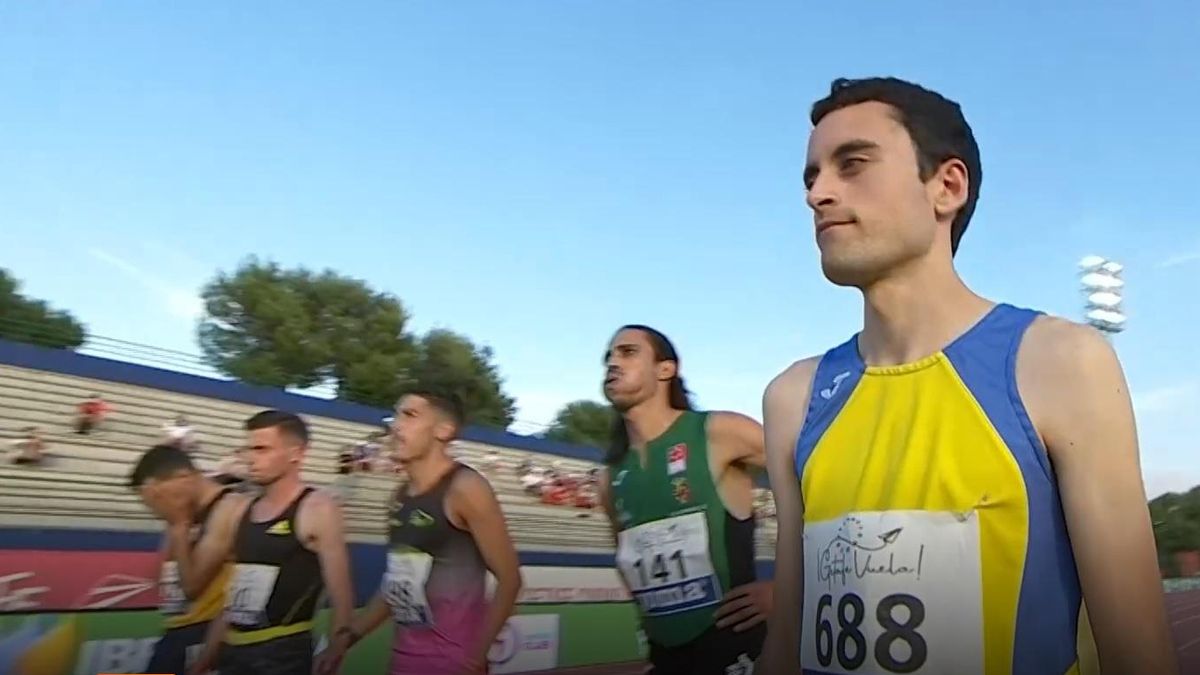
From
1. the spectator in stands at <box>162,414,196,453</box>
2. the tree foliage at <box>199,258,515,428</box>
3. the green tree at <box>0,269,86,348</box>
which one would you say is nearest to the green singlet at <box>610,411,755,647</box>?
the spectator in stands at <box>162,414,196,453</box>

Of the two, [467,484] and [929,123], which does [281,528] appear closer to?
[467,484]

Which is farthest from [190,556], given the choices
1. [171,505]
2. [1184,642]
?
[1184,642]

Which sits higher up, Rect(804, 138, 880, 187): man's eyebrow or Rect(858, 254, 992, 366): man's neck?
Rect(804, 138, 880, 187): man's eyebrow

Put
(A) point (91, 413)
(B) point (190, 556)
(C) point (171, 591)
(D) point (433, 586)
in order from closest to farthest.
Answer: (D) point (433, 586) → (B) point (190, 556) → (C) point (171, 591) → (A) point (91, 413)

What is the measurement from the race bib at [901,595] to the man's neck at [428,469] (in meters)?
3.06

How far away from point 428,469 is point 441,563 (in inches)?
16.8

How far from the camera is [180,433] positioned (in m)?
13.8

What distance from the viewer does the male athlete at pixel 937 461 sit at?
146 cm

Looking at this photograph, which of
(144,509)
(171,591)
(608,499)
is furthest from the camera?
(144,509)

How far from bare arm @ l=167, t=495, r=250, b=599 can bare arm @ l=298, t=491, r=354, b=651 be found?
58cm

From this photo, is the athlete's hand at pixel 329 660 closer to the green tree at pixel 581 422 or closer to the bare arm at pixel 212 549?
the bare arm at pixel 212 549

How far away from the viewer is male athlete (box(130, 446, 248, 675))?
5.45 metres

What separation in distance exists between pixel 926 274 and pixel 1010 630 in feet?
1.80

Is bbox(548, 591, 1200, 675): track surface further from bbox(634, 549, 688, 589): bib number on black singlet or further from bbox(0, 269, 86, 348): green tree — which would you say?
bbox(0, 269, 86, 348): green tree
